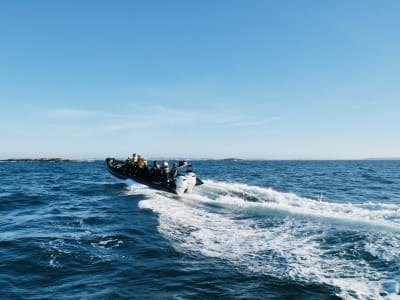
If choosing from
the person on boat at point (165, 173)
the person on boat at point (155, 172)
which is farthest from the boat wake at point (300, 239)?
the person on boat at point (155, 172)

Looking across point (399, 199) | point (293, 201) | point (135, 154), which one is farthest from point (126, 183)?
point (399, 199)

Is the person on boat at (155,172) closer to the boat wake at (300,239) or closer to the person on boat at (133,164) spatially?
the person on boat at (133,164)

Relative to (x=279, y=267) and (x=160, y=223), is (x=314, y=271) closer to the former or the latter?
(x=279, y=267)

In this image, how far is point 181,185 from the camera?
20.9m

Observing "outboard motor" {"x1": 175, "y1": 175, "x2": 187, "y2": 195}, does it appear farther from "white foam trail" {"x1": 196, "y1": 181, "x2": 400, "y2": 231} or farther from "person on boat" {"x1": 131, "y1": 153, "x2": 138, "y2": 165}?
"person on boat" {"x1": 131, "y1": 153, "x2": 138, "y2": 165}

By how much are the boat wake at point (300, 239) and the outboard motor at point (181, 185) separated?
2.97 m

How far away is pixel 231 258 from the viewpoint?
8758mm

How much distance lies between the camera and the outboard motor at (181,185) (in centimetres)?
2091

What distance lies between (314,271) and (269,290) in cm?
161

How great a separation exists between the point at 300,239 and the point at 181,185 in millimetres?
11050

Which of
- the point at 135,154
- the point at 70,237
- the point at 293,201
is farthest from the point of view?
the point at 135,154

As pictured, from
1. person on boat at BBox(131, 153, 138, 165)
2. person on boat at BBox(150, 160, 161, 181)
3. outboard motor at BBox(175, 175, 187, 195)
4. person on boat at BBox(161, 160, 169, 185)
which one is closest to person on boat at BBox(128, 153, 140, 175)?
person on boat at BBox(131, 153, 138, 165)

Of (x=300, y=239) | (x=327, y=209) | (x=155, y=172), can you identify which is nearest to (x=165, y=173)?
(x=155, y=172)

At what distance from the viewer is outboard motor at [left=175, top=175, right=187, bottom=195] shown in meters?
20.9
